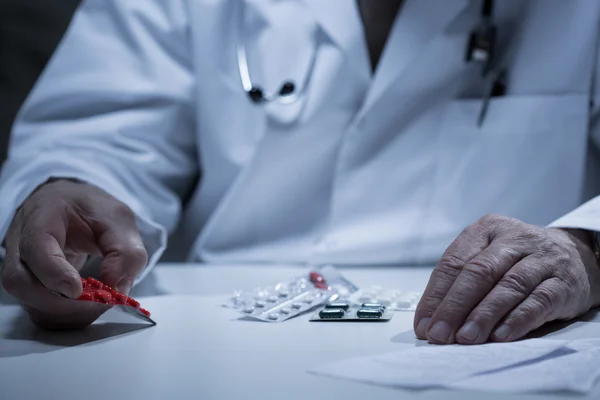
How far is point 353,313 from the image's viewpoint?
69cm

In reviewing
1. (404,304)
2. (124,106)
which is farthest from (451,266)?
(124,106)

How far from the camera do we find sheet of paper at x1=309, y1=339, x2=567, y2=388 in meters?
0.49

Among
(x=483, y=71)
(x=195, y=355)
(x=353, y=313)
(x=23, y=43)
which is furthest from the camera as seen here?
(x=23, y=43)

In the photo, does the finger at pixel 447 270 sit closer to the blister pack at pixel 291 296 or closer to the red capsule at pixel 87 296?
the blister pack at pixel 291 296

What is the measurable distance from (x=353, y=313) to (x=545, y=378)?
240 millimetres

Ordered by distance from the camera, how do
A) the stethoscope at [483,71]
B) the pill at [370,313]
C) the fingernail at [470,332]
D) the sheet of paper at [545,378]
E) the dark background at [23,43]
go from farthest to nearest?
the dark background at [23,43] < the stethoscope at [483,71] < the pill at [370,313] < the fingernail at [470,332] < the sheet of paper at [545,378]

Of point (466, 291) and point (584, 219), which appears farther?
point (584, 219)

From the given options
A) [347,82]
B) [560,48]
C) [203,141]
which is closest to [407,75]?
[347,82]

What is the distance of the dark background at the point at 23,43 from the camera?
181cm

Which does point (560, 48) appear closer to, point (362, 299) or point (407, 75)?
point (407, 75)

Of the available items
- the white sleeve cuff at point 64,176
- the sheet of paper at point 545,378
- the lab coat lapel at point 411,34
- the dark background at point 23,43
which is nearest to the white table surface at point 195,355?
the sheet of paper at point 545,378

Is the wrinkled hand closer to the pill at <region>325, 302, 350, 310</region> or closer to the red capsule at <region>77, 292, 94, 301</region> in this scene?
the red capsule at <region>77, 292, 94, 301</region>

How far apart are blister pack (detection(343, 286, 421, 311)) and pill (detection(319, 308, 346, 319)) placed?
60 mm

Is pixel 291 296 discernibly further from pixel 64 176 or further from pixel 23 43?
pixel 23 43
